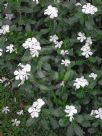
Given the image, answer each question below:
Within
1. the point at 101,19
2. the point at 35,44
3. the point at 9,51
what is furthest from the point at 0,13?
the point at 101,19

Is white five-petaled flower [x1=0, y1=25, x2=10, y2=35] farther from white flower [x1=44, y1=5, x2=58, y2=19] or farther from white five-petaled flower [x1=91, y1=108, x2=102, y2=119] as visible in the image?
white five-petaled flower [x1=91, y1=108, x2=102, y2=119]

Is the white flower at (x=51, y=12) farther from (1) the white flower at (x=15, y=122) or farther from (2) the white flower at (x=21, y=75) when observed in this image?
(1) the white flower at (x=15, y=122)

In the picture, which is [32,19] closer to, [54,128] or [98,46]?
[98,46]

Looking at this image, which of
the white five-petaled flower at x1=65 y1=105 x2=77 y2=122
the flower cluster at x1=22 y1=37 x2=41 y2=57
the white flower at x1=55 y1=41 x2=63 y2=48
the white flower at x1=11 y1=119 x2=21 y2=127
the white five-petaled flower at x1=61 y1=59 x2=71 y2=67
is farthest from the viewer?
the white flower at x1=11 y1=119 x2=21 y2=127

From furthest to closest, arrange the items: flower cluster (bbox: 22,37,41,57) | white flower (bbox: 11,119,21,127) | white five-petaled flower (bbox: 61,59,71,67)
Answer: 1. white flower (bbox: 11,119,21,127)
2. white five-petaled flower (bbox: 61,59,71,67)
3. flower cluster (bbox: 22,37,41,57)

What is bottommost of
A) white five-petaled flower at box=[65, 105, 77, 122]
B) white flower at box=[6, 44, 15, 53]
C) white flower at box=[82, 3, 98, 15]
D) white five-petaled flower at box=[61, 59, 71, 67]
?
white five-petaled flower at box=[65, 105, 77, 122]

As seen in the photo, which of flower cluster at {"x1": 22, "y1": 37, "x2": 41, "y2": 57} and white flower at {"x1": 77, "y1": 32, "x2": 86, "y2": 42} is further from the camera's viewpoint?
white flower at {"x1": 77, "y1": 32, "x2": 86, "y2": 42}

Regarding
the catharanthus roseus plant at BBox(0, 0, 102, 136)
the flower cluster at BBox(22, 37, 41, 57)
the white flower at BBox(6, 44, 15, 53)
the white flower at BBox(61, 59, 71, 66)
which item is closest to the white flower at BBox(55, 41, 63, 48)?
the catharanthus roseus plant at BBox(0, 0, 102, 136)

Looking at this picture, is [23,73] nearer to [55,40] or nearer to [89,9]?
[55,40]

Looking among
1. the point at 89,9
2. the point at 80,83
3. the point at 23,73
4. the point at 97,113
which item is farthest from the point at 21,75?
the point at 89,9
